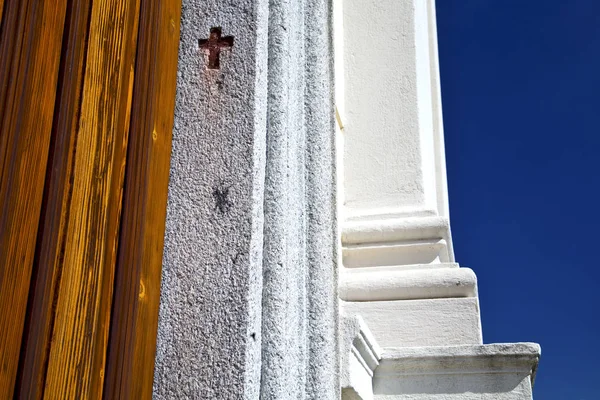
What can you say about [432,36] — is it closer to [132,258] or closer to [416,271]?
[416,271]

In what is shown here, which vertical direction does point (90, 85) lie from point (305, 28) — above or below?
below

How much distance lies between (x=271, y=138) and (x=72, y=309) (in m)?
0.44

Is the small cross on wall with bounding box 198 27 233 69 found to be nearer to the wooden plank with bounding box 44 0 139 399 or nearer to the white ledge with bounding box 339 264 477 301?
the wooden plank with bounding box 44 0 139 399

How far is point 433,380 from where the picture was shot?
1905mm

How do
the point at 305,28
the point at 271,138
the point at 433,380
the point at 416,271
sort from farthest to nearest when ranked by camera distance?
the point at 416,271
the point at 433,380
the point at 305,28
the point at 271,138

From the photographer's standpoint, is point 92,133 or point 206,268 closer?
point 92,133

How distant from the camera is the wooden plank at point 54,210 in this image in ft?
2.67

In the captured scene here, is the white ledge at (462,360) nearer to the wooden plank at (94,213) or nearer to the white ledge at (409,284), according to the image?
the white ledge at (409,284)

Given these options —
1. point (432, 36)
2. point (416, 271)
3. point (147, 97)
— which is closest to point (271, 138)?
point (147, 97)

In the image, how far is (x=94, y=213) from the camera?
36.9 inches

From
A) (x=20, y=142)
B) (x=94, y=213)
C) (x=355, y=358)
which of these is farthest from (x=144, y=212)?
(x=355, y=358)

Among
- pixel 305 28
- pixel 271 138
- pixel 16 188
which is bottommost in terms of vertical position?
pixel 16 188

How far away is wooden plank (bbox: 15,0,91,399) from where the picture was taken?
813 mm

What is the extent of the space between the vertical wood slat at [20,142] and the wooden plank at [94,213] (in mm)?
50
